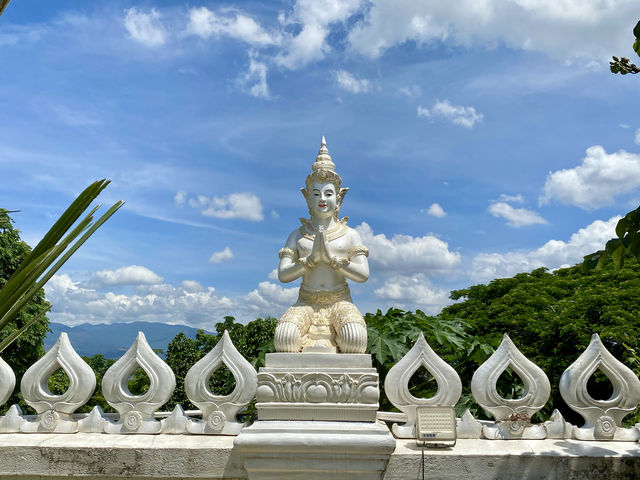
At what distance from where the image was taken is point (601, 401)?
19.1 ft

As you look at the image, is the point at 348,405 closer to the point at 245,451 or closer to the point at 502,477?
the point at 245,451

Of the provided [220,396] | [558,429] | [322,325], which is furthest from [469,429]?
[220,396]

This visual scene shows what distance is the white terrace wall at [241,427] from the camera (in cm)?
542

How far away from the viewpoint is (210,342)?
16953 mm

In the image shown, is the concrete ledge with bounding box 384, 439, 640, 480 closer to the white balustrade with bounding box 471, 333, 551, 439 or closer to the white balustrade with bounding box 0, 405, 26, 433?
the white balustrade with bounding box 471, 333, 551, 439

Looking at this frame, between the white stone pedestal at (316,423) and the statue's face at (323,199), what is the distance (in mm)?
1607

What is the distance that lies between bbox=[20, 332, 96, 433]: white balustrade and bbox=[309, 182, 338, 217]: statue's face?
2.87 m

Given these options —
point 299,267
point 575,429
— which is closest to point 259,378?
point 299,267

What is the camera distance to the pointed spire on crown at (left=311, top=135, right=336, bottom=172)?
21.0 feet

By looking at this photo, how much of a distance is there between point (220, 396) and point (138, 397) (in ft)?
2.77

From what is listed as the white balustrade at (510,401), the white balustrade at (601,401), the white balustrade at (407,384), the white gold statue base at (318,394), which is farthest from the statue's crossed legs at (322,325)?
the white balustrade at (601,401)

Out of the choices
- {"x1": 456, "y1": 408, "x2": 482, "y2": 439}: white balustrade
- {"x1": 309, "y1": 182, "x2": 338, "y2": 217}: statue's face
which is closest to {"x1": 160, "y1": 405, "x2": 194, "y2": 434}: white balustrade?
{"x1": 309, "y1": 182, "x2": 338, "y2": 217}: statue's face

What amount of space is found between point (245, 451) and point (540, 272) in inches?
995

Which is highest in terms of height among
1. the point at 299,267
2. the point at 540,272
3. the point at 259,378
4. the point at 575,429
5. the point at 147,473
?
the point at 540,272
